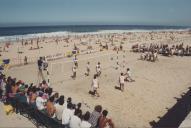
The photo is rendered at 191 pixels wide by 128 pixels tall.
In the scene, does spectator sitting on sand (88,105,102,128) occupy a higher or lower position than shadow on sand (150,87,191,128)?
higher

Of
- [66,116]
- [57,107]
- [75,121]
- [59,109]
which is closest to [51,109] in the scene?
[57,107]

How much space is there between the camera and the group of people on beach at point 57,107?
9.44 m

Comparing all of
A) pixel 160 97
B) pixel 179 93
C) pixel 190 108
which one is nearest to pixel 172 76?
pixel 179 93

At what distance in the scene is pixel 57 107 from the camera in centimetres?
1066

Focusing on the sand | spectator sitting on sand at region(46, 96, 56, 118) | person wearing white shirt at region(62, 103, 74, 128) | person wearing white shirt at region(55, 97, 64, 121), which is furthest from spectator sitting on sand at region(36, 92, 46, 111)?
person wearing white shirt at region(62, 103, 74, 128)

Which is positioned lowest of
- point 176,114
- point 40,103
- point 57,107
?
point 176,114

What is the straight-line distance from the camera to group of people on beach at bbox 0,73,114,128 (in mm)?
9438

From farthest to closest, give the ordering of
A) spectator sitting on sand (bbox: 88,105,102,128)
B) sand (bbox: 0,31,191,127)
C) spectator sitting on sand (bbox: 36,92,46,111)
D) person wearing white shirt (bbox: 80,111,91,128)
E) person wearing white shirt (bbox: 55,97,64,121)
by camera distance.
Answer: sand (bbox: 0,31,191,127), spectator sitting on sand (bbox: 36,92,46,111), person wearing white shirt (bbox: 55,97,64,121), spectator sitting on sand (bbox: 88,105,102,128), person wearing white shirt (bbox: 80,111,91,128)

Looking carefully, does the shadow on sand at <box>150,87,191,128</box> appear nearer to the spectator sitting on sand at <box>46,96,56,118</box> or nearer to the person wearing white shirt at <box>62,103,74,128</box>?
the person wearing white shirt at <box>62,103,74,128</box>

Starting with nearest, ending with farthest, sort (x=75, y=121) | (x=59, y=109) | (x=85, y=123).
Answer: (x=85, y=123), (x=75, y=121), (x=59, y=109)

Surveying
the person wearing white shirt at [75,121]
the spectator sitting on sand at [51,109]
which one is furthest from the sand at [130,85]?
the person wearing white shirt at [75,121]

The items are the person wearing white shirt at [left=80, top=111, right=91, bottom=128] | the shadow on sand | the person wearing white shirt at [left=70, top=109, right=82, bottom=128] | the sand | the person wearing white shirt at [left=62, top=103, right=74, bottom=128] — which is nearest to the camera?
the person wearing white shirt at [left=80, top=111, right=91, bottom=128]

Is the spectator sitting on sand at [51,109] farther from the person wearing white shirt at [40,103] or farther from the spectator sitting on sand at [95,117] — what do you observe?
the spectator sitting on sand at [95,117]

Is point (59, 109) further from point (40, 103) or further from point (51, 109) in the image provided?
point (40, 103)
